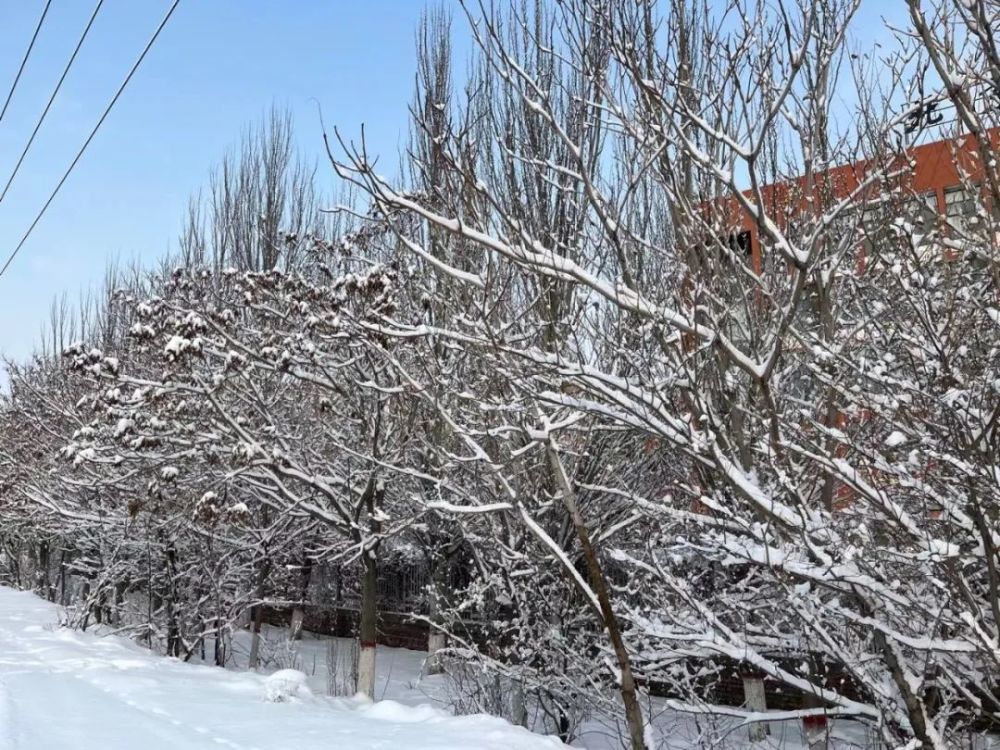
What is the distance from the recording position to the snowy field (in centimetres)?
627

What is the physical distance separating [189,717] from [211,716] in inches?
7.4

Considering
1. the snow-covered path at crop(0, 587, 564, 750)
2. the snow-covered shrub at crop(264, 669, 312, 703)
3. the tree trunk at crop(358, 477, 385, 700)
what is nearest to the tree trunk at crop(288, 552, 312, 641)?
the snow-covered path at crop(0, 587, 564, 750)

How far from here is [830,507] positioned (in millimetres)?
6406

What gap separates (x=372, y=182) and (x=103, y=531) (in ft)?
40.5

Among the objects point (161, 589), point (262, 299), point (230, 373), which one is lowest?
point (161, 589)

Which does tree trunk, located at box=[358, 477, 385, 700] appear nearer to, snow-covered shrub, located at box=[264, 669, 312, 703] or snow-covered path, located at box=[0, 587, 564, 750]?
snow-covered path, located at box=[0, 587, 564, 750]

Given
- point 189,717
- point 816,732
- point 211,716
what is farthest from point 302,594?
point 816,732

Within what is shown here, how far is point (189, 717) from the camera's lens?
711cm

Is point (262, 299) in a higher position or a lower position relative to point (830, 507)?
higher

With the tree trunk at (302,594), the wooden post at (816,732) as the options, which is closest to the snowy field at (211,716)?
the wooden post at (816,732)

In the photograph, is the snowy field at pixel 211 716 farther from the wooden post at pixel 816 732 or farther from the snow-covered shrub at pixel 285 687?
the wooden post at pixel 816 732

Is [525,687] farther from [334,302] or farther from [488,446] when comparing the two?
[334,302]

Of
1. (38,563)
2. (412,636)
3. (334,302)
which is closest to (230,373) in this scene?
(334,302)

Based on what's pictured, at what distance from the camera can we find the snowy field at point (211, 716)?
6.27 meters
